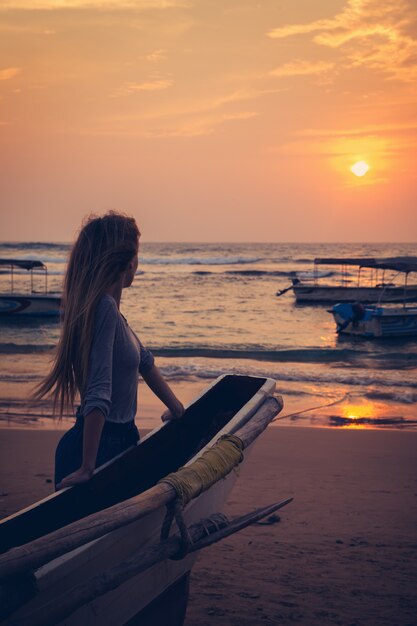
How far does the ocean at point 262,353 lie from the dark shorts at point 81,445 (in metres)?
6.34

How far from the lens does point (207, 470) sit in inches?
116

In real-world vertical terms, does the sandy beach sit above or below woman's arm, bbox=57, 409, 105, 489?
below

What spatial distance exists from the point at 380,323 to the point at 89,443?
19861 mm

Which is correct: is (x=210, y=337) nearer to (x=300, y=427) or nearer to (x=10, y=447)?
(x=300, y=427)

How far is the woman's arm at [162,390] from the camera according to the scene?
361cm

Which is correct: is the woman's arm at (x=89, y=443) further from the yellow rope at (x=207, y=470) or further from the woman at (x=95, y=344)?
the yellow rope at (x=207, y=470)

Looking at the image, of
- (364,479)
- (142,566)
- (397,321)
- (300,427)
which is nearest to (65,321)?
(142,566)

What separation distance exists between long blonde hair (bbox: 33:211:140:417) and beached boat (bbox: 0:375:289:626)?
1.72ft

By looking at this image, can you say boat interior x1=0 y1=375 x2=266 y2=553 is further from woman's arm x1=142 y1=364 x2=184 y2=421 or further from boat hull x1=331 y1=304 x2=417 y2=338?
boat hull x1=331 y1=304 x2=417 y2=338

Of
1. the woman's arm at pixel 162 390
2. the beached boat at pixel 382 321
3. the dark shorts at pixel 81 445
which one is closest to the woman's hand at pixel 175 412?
the woman's arm at pixel 162 390

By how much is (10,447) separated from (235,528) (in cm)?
549

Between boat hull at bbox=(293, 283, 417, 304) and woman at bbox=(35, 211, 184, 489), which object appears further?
boat hull at bbox=(293, 283, 417, 304)

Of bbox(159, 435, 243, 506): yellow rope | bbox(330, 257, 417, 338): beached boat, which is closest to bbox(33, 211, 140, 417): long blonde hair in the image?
bbox(159, 435, 243, 506): yellow rope

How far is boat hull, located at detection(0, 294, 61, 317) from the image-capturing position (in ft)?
87.9
